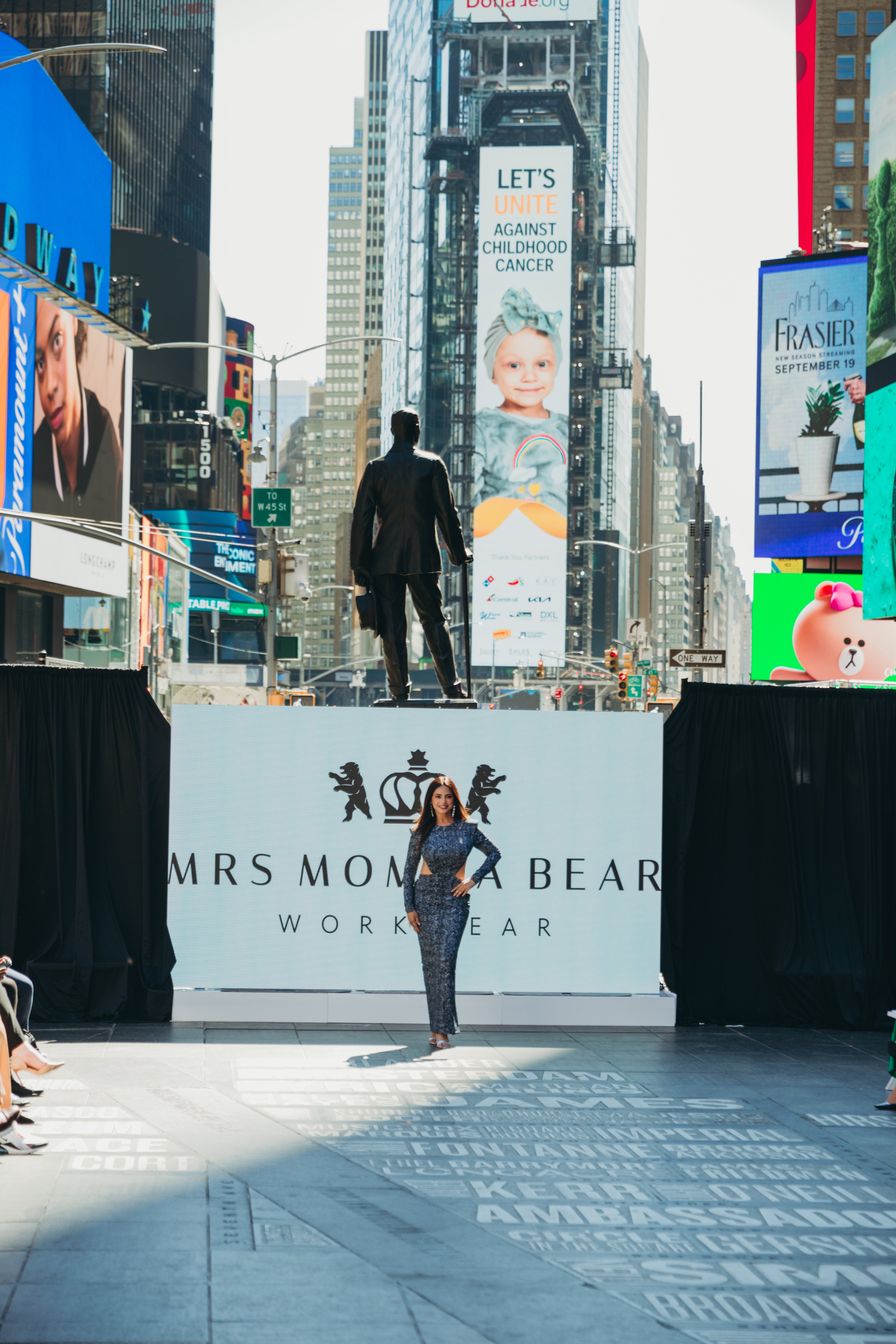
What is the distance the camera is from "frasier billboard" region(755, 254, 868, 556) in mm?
43469

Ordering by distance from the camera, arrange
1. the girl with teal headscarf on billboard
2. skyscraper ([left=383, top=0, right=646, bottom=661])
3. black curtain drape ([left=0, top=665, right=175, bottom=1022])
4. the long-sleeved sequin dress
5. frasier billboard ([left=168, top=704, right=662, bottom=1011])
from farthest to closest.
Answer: skyscraper ([left=383, top=0, right=646, bottom=661])
the girl with teal headscarf on billboard
frasier billboard ([left=168, top=704, right=662, bottom=1011])
black curtain drape ([left=0, top=665, right=175, bottom=1022])
the long-sleeved sequin dress

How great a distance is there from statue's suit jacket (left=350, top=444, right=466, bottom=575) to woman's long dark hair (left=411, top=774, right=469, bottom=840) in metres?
2.75

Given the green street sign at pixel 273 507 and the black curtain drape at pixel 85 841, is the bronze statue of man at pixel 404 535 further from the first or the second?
the green street sign at pixel 273 507

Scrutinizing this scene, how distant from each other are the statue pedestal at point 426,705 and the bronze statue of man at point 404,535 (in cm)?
20

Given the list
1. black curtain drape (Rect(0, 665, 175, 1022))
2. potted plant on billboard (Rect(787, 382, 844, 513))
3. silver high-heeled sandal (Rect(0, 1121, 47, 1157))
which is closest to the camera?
silver high-heeled sandal (Rect(0, 1121, 47, 1157))

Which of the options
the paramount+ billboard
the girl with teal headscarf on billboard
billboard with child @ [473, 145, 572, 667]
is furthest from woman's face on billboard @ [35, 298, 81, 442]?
the girl with teal headscarf on billboard

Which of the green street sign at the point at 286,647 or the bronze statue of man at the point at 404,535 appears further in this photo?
the green street sign at the point at 286,647

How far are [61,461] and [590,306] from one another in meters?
89.8

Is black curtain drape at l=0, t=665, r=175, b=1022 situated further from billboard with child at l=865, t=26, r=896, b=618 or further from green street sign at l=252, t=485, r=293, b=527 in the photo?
billboard with child at l=865, t=26, r=896, b=618

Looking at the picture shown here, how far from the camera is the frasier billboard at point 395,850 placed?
40.8ft

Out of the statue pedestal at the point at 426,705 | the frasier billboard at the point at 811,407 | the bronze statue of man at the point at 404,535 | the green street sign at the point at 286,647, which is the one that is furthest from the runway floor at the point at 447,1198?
the frasier billboard at the point at 811,407

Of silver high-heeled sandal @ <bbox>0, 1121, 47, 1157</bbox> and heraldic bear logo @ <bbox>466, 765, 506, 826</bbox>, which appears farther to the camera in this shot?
heraldic bear logo @ <bbox>466, 765, 506, 826</bbox>

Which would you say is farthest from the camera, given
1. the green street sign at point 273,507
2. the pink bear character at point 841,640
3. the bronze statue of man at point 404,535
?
the pink bear character at point 841,640

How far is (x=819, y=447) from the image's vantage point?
4375cm
